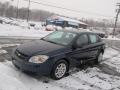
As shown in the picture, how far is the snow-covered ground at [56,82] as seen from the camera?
4980mm

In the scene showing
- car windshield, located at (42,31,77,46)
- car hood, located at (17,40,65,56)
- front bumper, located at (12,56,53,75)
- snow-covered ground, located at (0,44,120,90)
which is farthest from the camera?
car windshield, located at (42,31,77,46)

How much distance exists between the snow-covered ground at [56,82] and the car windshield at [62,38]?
121 centimetres

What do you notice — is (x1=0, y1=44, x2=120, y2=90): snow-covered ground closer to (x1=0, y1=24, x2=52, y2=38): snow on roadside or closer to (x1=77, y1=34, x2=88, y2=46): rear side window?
(x1=77, y1=34, x2=88, y2=46): rear side window

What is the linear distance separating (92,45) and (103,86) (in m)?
2.26

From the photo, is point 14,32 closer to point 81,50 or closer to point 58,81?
point 81,50

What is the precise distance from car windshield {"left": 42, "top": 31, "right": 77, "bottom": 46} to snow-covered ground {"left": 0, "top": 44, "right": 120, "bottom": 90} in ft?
3.98

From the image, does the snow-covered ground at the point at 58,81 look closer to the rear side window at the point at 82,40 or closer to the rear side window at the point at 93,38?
the rear side window at the point at 82,40

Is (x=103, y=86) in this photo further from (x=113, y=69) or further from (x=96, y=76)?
(x=113, y=69)

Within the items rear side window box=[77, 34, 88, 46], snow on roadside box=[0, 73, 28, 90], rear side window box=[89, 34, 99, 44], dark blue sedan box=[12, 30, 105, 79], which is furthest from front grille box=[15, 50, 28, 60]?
rear side window box=[89, 34, 99, 44]

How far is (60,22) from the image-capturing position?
54562 mm

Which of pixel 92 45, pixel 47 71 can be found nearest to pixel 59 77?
pixel 47 71

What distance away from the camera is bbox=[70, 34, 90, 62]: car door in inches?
260

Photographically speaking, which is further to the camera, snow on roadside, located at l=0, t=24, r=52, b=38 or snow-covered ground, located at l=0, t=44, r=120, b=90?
snow on roadside, located at l=0, t=24, r=52, b=38

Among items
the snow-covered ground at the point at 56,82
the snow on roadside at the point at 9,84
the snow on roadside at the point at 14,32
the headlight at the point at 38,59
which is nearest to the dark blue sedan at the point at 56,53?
the headlight at the point at 38,59
